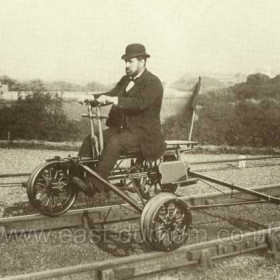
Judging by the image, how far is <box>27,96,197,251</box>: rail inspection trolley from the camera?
16.0 ft

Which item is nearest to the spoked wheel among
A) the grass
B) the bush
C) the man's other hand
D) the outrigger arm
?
the man's other hand

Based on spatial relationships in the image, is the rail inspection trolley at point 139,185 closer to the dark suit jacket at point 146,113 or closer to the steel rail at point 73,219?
the dark suit jacket at point 146,113

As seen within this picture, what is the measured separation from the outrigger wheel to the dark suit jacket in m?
0.63

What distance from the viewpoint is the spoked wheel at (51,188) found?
5434 mm

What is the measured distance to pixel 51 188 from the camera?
5.62 meters

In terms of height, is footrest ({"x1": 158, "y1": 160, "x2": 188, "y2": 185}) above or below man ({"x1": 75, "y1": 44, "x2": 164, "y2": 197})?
below

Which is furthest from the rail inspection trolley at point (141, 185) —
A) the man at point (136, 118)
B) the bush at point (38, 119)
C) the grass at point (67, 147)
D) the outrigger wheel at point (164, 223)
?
the bush at point (38, 119)

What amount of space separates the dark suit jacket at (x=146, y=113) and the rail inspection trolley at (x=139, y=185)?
7.4 inches

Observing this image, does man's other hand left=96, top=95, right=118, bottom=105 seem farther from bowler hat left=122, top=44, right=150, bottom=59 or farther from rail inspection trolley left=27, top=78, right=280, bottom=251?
bowler hat left=122, top=44, right=150, bottom=59

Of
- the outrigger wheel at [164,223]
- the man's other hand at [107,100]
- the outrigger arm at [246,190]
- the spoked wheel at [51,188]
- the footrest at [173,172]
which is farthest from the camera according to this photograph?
the outrigger arm at [246,190]

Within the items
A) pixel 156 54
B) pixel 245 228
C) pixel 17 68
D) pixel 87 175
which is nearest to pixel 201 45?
pixel 156 54

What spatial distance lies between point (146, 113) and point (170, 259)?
1559mm

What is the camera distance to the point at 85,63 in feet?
44.4

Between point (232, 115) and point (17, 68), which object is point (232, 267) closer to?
point (17, 68)
